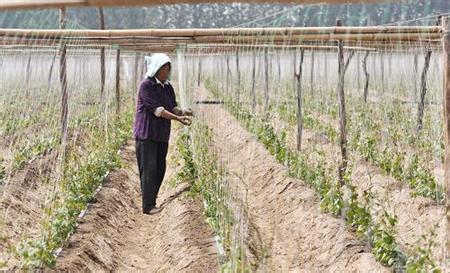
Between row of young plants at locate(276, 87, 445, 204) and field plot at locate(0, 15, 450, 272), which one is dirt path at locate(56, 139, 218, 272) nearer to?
field plot at locate(0, 15, 450, 272)

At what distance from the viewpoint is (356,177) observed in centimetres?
883

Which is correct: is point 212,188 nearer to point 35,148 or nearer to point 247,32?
point 247,32

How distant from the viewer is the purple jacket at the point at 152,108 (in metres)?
7.23

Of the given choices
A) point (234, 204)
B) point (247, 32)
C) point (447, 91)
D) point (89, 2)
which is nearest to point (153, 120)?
point (234, 204)

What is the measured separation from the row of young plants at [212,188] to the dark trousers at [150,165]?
15.1 inches

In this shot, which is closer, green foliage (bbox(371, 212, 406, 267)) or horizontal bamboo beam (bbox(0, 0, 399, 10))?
horizontal bamboo beam (bbox(0, 0, 399, 10))

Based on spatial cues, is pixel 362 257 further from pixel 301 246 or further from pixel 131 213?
pixel 131 213

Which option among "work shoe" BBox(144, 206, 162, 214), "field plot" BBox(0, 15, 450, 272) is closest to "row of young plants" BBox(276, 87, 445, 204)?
"field plot" BBox(0, 15, 450, 272)

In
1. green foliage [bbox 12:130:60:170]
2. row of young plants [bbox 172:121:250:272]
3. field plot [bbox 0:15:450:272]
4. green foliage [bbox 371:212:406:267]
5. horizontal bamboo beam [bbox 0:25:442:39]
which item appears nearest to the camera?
row of young plants [bbox 172:121:250:272]

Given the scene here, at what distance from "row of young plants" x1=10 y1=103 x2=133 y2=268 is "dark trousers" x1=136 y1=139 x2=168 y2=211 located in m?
0.55

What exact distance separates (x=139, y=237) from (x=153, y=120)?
44.8 inches

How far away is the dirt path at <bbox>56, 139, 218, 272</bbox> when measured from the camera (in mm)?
5574

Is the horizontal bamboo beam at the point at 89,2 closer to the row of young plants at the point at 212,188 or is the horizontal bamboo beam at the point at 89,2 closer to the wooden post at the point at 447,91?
the wooden post at the point at 447,91

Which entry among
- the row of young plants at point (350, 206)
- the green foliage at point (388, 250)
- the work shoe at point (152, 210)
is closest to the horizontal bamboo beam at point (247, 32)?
the row of young plants at point (350, 206)
